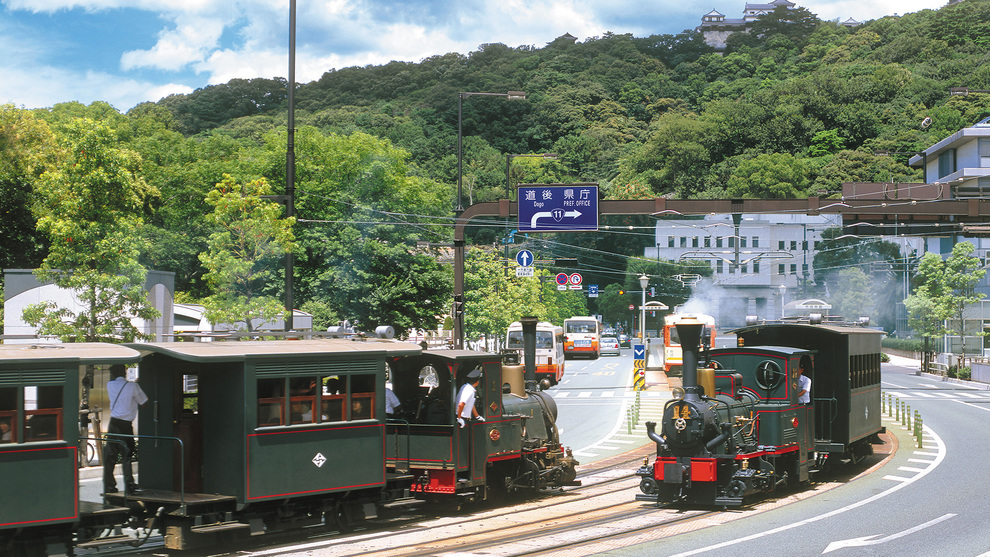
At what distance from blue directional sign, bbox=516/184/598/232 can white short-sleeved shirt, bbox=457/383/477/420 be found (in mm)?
13035

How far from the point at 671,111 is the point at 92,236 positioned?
361 ft

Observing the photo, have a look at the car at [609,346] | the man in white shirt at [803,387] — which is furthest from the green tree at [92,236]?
the car at [609,346]

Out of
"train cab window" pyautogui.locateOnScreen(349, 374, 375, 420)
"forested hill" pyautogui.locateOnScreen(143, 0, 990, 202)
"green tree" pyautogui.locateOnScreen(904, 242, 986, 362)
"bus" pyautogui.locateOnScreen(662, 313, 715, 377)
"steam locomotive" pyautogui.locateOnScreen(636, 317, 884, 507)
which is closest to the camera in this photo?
"train cab window" pyautogui.locateOnScreen(349, 374, 375, 420)

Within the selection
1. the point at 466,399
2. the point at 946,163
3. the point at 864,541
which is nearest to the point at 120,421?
the point at 466,399

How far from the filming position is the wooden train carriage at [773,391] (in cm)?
1622

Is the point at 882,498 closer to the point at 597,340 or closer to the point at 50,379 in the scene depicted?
the point at 50,379

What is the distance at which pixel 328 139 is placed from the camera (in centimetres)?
4656

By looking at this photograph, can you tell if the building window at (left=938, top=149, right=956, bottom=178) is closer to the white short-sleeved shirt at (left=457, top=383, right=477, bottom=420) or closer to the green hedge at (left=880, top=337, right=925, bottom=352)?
the green hedge at (left=880, top=337, right=925, bottom=352)

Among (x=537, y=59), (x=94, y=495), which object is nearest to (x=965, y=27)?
(x=537, y=59)

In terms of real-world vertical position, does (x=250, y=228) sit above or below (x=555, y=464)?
above

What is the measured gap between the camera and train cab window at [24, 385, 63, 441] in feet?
32.7

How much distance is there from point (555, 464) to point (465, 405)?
3.41 meters

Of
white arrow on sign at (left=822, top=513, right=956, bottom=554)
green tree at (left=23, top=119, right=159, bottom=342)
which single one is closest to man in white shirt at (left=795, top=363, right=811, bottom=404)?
white arrow on sign at (left=822, top=513, right=956, bottom=554)

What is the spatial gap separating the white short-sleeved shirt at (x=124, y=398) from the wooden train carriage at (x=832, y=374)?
12138 mm
